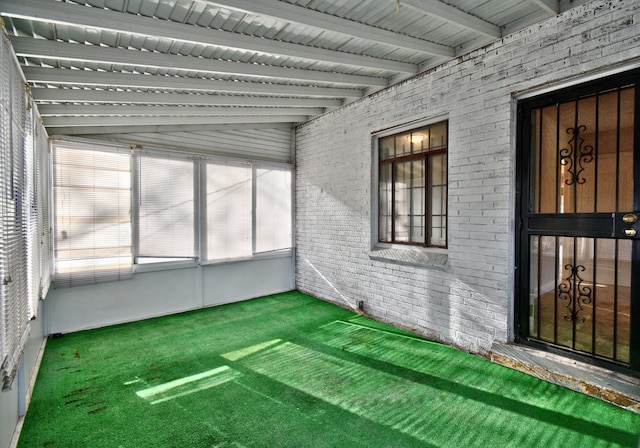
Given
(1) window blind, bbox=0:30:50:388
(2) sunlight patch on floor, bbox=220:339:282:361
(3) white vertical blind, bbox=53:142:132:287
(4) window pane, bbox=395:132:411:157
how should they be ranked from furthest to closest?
(4) window pane, bbox=395:132:411:157, (3) white vertical blind, bbox=53:142:132:287, (2) sunlight patch on floor, bbox=220:339:282:361, (1) window blind, bbox=0:30:50:388

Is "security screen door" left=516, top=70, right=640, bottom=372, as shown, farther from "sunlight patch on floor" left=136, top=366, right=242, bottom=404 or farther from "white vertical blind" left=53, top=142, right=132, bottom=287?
"white vertical blind" left=53, top=142, right=132, bottom=287

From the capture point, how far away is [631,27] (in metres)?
2.86

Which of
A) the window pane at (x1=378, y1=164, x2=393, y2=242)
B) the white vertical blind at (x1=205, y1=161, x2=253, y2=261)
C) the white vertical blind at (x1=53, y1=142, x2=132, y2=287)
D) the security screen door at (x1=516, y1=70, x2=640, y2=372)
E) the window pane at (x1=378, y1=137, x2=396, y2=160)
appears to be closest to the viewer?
the security screen door at (x1=516, y1=70, x2=640, y2=372)

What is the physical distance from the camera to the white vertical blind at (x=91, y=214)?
4715 millimetres

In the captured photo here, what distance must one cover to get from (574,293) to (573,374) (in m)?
0.78

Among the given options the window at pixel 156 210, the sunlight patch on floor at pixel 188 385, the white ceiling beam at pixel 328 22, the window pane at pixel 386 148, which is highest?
the white ceiling beam at pixel 328 22

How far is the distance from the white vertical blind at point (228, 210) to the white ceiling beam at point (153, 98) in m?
1.73

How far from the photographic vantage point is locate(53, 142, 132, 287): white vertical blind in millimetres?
4715

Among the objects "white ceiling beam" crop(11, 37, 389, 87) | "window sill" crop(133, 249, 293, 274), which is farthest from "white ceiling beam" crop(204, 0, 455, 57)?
"window sill" crop(133, 249, 293, 274)

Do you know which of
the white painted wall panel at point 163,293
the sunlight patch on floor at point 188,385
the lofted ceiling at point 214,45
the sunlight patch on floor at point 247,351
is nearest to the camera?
the lofted ceiling at point 214,45

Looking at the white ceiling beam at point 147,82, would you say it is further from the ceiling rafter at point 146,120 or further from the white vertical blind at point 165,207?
the white vertical blind at point 165,207

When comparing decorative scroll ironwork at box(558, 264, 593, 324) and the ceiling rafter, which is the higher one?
the ceiling rafter

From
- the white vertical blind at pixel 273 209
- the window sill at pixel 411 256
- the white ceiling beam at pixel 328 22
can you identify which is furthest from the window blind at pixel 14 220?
the window sill at pixel 411 256

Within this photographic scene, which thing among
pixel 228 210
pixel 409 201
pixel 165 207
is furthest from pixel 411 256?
pixel 165 207
